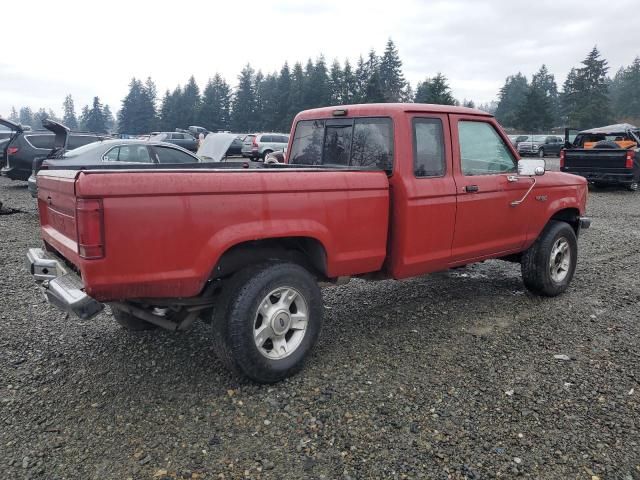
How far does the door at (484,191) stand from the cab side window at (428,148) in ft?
0.57

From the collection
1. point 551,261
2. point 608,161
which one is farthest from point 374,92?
point 551,261

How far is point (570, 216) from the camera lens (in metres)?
5.81

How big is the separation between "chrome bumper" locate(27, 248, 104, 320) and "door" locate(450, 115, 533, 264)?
2.97 m

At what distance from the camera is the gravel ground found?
8.95 ft

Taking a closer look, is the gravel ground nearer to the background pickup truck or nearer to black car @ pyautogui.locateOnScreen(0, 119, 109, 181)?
black car @ pyautogui.locateOnScreen(0, 119, 109, 181)

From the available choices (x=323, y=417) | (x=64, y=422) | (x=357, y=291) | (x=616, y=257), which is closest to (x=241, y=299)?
(x=323, y=417)

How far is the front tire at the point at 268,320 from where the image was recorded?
3.29 metres

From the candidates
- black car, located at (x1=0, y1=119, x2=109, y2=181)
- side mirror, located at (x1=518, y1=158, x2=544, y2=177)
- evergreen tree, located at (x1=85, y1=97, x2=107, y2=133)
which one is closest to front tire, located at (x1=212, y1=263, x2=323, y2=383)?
side mirror, located at (x1=518, y1=158, x2=544, y2=177)

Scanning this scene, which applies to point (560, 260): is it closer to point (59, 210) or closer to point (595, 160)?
point (59, 210)

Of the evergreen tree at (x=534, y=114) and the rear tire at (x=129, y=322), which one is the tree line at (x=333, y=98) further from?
the rear tire at (x=129, y=322)

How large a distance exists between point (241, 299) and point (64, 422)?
128 cm

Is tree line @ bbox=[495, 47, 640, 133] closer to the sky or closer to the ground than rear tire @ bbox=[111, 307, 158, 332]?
closer to the sky

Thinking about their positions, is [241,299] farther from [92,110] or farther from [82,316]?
[92,110]

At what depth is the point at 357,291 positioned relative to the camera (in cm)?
573
